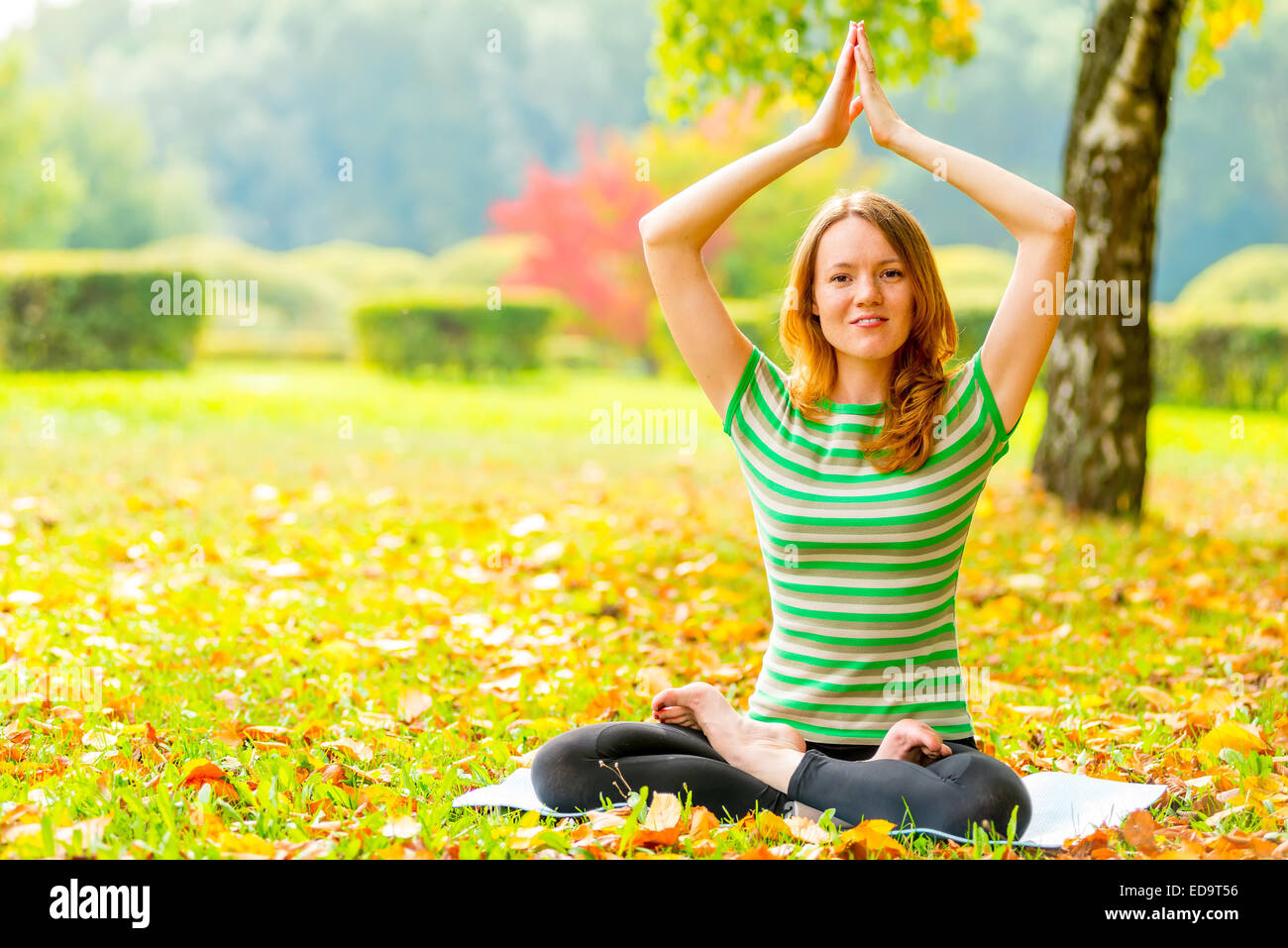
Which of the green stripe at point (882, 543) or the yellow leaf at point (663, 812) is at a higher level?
the green stripe at point (882, 543)

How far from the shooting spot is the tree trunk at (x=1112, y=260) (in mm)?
5531

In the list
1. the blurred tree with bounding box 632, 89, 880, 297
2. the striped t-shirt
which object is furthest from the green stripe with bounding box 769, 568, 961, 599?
the blurred tree with bounding box 632, 89, 880, 297

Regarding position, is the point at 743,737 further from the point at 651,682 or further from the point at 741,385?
the point at 651,682

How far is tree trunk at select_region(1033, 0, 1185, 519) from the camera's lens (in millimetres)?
5531

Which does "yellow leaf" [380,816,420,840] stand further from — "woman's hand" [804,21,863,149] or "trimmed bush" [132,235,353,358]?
"trimmed bush" [132,235,353,358]

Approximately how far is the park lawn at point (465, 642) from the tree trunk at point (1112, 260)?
0.35 m

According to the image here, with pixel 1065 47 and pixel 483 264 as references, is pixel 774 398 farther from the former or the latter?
pixel 1065 47

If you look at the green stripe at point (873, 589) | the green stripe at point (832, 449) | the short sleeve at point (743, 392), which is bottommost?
the green stripe at point (873, 589)

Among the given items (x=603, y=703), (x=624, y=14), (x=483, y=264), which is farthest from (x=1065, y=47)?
(x=603, y=703)

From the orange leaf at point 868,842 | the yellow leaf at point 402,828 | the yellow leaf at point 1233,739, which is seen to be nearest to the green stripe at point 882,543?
the orange leaf at point 868,842

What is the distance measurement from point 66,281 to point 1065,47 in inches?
1264

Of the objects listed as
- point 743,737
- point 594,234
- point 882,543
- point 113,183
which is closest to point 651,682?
point 743,737

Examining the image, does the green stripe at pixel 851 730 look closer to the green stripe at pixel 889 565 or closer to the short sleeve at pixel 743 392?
the green stripe at pixel 889 565

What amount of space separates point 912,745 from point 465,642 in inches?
73.8
